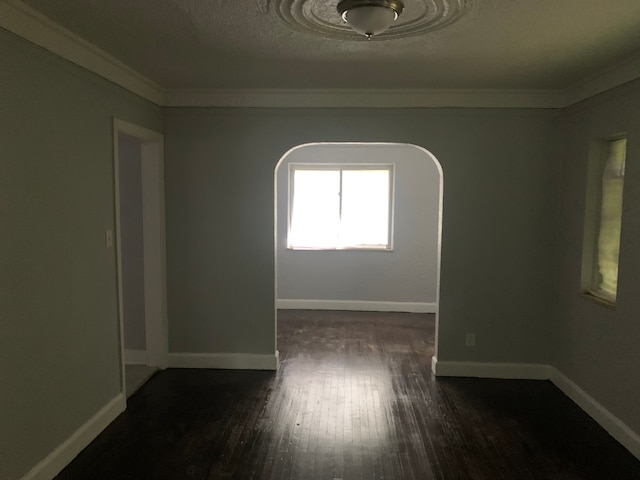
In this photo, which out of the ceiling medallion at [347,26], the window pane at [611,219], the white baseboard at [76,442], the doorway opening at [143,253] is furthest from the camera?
the doorway opening at [143,253]

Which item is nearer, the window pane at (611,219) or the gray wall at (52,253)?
the gray wall at (52,253)

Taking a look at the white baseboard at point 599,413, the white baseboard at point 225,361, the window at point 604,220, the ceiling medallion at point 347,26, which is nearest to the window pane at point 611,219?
the window at point 604,220

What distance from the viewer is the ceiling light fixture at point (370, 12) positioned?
6.47 feet

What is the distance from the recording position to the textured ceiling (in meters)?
2.13

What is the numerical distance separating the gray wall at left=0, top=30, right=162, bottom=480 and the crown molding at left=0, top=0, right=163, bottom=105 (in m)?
0.05

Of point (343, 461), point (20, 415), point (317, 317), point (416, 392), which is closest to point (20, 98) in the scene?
point (20, 415)

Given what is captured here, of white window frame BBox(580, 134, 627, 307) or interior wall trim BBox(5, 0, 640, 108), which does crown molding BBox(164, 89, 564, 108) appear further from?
white window frame BBox(580, 134, 627, 307)

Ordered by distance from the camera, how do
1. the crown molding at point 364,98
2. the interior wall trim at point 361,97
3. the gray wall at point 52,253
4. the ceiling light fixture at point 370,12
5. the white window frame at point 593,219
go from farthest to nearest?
1. the crown molding at point 364,98
2. the interior wall trim at point 361,97
3. the white window frame at point 593,219
4. the gray wall at point 52,253
5. the ceiling light fixture at point 370,12

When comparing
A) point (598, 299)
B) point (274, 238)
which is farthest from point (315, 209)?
point (598, 299)

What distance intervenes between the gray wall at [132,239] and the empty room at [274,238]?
0.02 meters

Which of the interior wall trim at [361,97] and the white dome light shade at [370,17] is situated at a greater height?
the interior wall trim at [361,97]

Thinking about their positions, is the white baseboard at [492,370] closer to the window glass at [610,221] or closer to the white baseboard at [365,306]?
the window glass at [610,221]

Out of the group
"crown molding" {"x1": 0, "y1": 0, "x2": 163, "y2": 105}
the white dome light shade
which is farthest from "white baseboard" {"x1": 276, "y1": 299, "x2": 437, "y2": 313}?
the white dome light shade

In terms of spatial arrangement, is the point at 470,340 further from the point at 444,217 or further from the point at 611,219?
the point at 611,219
